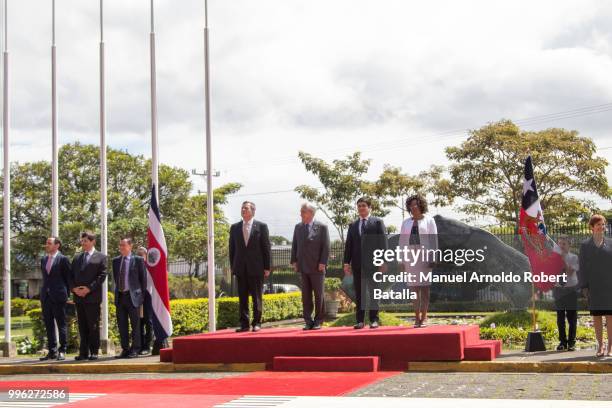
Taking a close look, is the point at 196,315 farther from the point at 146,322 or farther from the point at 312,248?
the point at 312,248

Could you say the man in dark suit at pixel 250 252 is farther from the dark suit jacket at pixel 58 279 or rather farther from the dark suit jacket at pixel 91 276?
the dark suit jacket at pixel 58 279

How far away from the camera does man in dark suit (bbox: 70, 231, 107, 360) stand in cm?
1310

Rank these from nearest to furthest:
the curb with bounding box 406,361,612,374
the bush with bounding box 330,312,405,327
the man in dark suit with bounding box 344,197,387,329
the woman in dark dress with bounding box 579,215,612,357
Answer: the curb with bounding box 406,361,612,374
the woman in dark dress with bounding box 579,215,612,357
the man in dark suit with bounding box 344,197,387,329
the bush with bounding box 330,312,405,327

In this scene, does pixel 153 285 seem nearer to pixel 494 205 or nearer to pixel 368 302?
pixel 368 302

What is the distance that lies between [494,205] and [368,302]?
2244 cm

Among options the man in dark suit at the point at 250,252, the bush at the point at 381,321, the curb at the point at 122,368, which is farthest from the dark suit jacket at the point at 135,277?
the bush at the point at 381,321

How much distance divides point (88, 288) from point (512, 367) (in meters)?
6.55

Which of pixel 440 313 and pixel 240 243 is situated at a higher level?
pixel 240 243

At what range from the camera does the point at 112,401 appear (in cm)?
866

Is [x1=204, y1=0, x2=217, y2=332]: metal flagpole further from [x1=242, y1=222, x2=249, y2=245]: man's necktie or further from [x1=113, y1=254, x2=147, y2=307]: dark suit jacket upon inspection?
[x1=242, y1=222, x2=249, y2=245]: man's necktie

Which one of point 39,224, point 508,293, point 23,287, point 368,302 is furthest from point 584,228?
point 23,287

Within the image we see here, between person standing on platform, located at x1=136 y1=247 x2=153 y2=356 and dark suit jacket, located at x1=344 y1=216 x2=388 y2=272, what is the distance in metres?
3.69

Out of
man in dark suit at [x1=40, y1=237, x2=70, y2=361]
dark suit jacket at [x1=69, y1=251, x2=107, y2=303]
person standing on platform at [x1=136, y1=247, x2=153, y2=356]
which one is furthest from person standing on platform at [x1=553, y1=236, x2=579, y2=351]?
man in dark suit at [x1=40, y1=237, x2=70, y2=361]

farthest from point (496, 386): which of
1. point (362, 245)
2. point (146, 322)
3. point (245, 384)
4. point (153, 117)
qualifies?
point (153, 117)
